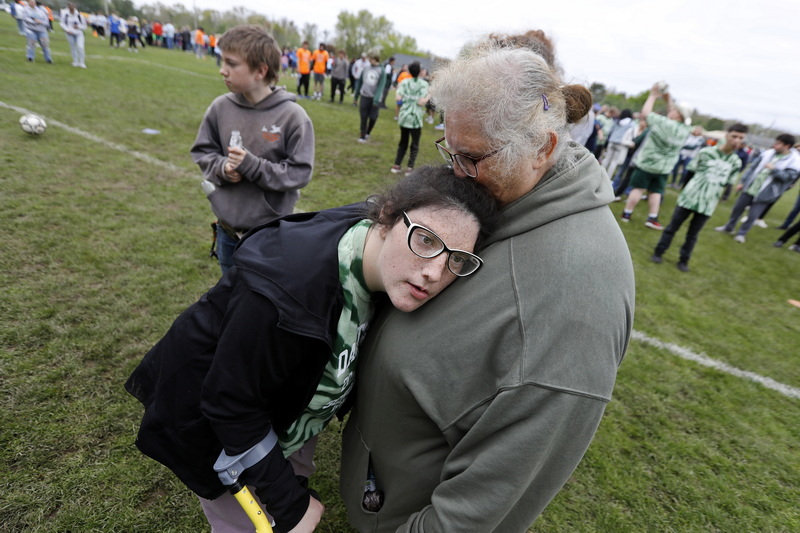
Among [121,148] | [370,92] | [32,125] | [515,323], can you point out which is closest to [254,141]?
[515,323]

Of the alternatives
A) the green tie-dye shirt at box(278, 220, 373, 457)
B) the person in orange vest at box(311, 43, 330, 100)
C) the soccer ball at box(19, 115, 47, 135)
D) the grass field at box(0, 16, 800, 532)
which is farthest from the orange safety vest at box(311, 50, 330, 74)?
the green tie-dye shirt at box(278, 220, 373, 457)

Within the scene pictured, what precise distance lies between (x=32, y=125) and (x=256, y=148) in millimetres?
7209

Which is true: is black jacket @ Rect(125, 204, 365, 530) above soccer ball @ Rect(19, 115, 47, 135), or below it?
above

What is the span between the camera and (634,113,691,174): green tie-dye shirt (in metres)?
7.36

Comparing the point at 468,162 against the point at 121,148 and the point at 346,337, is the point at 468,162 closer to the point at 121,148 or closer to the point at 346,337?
the point at 346,337

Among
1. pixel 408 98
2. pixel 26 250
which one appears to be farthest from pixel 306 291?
pixel 408 98

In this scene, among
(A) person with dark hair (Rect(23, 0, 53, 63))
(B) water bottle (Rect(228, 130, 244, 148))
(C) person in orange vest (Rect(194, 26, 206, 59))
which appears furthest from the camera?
(C) person in orange vest (Rect(194, 26, 206, 59))

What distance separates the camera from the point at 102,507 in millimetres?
2236

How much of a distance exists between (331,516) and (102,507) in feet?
4.17

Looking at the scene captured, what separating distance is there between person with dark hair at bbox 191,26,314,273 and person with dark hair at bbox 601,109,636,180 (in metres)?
9.31

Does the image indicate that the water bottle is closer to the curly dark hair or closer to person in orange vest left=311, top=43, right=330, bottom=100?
the curly dark hair

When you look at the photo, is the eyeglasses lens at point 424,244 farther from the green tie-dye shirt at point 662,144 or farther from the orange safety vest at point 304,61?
the orange safety vest at point 304,61

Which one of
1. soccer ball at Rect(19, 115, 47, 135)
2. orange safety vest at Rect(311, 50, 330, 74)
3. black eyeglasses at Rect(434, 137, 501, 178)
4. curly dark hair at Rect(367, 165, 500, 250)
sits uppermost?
orange safety vest at Rect(311, 50, 330, 74)

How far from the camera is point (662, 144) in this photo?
Result: 7508 millimetres
